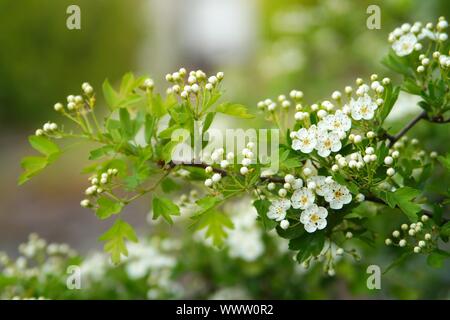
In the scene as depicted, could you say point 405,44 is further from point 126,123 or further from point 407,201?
point 126,123

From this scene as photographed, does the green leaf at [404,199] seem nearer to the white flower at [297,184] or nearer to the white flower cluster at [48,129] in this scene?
the white flower at [297,184]

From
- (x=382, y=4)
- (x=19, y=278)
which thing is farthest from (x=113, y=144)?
(x=382, y=4)

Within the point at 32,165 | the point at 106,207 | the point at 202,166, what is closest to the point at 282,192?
the point at 202,166

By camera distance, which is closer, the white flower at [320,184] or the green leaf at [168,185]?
the white flower at [320,184]

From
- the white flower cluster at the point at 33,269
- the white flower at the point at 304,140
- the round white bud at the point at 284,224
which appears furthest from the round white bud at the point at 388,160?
the white flower cluster at the point at 33,269

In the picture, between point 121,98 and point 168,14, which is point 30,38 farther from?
point 121,98
